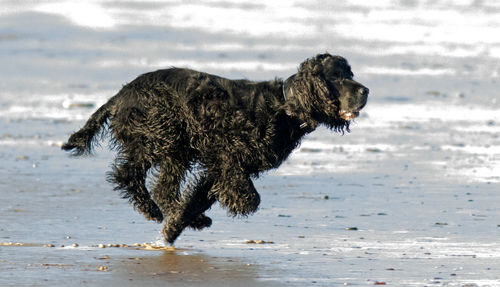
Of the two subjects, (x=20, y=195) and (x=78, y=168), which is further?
(x=78, y=168)

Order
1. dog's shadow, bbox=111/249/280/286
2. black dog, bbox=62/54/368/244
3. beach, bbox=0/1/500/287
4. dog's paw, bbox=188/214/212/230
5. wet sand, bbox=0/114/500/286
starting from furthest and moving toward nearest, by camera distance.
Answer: dog's paw, bbox=188/214/212/230 < black dog, bbox=62/54/368/244 < beach, bbox=0/1/500/287 < wet sand, bbox=0/114/500/286 < dog's shadow, bbox=111/249/280/286

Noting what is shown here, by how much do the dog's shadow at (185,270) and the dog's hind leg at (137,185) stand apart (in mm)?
394

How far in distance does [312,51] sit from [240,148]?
13691mm

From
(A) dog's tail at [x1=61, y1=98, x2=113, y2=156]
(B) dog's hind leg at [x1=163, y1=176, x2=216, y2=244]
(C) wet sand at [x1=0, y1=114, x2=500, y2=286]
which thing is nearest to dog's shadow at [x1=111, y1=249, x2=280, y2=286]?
(C) wet sand at [x1=0, y1=114, x2=500, y2=286]

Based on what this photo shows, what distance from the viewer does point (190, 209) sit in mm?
6578

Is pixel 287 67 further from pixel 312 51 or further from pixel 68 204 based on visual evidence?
pixel 68 204

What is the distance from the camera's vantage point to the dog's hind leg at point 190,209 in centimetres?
653

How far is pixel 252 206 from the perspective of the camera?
636 cm

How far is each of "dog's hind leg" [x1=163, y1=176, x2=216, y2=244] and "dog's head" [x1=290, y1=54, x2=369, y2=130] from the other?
806 mm

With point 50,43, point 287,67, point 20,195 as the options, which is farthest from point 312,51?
point 20,195

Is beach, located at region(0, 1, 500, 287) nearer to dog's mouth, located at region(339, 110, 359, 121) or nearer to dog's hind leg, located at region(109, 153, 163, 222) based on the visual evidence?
dog's hind leg, located at region(109, 153, 163, 222)

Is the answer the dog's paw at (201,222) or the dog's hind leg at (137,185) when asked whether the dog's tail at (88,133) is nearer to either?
the dog's hind leg at (137,185)

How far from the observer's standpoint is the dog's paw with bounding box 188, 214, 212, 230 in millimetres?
6695

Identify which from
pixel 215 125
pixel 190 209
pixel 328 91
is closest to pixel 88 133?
pixel 190 209
